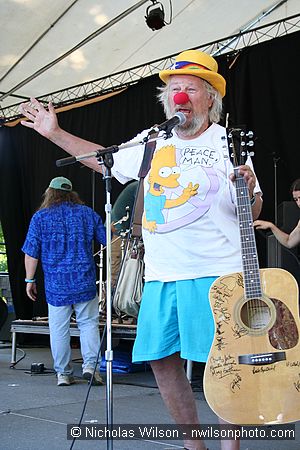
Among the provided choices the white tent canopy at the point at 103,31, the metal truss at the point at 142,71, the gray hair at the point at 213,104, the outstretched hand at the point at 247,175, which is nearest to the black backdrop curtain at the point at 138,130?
the metal truss at the point at 142,71

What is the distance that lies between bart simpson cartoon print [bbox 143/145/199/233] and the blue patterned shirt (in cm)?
271

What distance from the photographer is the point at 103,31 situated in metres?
7.22

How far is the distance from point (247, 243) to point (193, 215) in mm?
227

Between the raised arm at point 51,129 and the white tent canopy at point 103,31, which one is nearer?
the raised arm at point 51,129

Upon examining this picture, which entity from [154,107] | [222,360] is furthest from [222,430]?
[154,107]

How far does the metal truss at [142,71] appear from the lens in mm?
6715

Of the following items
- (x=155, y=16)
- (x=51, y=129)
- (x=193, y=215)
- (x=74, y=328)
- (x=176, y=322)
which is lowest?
(x=74, y=328)

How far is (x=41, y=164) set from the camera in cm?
913

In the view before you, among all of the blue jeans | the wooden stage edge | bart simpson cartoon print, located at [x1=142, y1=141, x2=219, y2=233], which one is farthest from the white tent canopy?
bart simpson cartoon print, located at [x1=142, y1=141, x2=219, y2=233]

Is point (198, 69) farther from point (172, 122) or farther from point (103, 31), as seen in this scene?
point (103, 31)

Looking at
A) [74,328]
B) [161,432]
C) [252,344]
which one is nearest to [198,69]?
[252,344]

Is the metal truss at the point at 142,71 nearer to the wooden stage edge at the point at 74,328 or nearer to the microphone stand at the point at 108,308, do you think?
the wooden stage edge at the point at 74,328

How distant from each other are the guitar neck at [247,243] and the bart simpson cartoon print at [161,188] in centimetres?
18

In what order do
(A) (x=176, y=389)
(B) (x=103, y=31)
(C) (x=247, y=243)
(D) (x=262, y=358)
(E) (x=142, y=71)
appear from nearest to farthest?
1. (D) (x=262, y=358)
2. (C) (x=247, y=243)
3. (A) (x=176, y=389)
4. (B) (x=103, y=31)
5. (E) (x=142, y=71)
